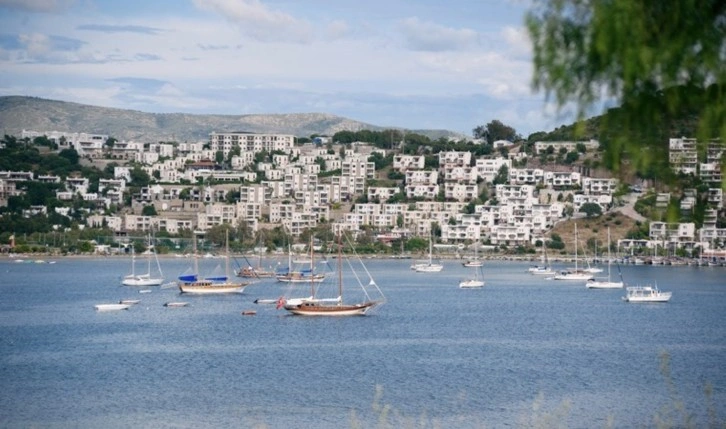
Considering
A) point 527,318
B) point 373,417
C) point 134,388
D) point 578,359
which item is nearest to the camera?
point 373,417

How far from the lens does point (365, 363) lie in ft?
94.6

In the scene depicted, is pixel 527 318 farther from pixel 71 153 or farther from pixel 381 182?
pixel 71 153

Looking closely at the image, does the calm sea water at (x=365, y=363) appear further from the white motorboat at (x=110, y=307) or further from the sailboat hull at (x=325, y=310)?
the white motorboat at (x=110, y=307)

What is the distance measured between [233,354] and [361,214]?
71.5 meters

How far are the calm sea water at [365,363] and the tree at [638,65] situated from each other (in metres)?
3.80

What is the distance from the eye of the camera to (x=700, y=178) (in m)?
6.73

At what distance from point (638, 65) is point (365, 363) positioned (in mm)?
23091

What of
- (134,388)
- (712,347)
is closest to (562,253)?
(712,347)

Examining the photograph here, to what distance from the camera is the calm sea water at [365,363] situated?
21.8 metres

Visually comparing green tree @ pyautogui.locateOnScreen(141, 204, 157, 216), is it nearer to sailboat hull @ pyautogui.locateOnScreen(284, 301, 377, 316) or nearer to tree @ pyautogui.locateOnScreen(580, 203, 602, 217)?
tree @ pyautogui.locateOnScreen(580, 203, 602, 217)

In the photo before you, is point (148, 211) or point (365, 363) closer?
point (365, 363)

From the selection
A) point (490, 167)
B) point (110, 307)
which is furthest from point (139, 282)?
point (490, 167)

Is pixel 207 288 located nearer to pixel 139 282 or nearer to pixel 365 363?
pixel 139 282

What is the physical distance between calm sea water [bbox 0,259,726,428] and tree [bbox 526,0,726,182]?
150 inches
